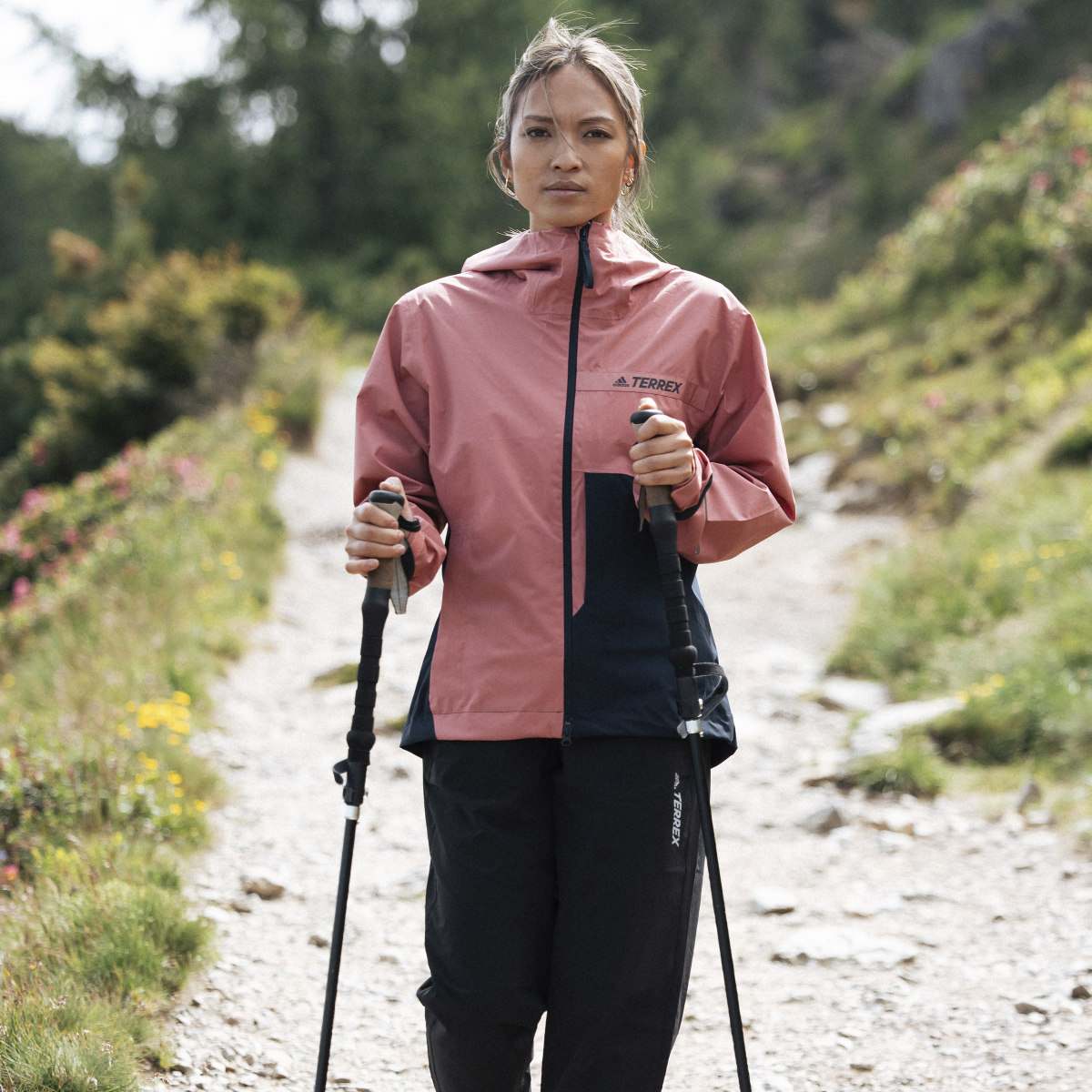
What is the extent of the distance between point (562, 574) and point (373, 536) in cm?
33

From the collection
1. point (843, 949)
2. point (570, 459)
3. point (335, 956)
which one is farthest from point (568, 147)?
point (843, 949)

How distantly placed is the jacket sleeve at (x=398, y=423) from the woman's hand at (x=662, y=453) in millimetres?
417

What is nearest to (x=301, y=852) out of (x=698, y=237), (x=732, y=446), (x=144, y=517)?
(x=732, y=446)

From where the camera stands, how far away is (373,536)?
199 cm

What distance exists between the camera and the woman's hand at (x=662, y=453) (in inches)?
76.3

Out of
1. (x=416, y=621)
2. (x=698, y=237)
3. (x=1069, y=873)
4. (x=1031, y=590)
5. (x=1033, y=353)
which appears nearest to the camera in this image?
(x=1069, y=873)

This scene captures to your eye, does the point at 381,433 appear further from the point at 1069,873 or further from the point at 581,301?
the point at 1069,873

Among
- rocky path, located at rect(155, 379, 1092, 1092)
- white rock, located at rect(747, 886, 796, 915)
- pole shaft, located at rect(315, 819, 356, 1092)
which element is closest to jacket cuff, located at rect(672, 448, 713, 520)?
pole shaft, located at rect(315, 819, 356, 1092)

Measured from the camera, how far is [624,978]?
2037 millimetres

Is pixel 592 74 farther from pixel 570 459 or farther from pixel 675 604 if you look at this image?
pixel 675 604

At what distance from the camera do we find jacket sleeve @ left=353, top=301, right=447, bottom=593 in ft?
7.09

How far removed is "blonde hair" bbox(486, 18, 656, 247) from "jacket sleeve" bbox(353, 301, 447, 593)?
44cm

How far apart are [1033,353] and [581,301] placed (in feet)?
28.3

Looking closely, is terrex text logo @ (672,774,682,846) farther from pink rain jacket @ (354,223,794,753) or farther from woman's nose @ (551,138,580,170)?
woman's nose @ (551,138,580,170)
